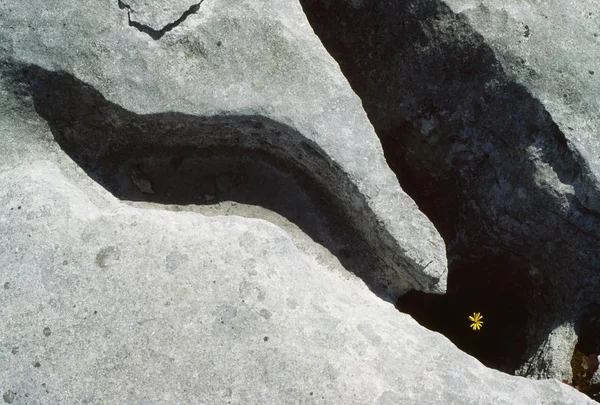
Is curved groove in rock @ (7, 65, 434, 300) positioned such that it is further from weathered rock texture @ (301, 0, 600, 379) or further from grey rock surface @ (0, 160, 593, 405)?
weathered rock texture @ (301, 0, 600, 379)

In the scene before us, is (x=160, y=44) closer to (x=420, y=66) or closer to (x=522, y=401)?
(x=420, y=66)

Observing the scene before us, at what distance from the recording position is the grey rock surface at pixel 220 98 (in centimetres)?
178

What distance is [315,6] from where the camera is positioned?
2289 mm

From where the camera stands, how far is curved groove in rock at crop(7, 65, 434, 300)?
1.81 metres

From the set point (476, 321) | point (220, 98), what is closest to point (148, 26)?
point (220, 98)

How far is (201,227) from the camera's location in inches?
68.4

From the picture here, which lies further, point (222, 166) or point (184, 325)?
point (222, 166)

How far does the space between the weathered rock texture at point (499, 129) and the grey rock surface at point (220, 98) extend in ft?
1.35

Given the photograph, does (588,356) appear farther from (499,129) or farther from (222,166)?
(222,166)

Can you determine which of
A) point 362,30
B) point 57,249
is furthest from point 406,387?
point 362,30

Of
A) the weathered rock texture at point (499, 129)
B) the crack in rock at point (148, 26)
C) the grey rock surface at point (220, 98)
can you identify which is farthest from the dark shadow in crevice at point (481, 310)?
the crack in rock at point (148, 26)

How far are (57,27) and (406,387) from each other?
1.42 metres

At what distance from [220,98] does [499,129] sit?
940mm

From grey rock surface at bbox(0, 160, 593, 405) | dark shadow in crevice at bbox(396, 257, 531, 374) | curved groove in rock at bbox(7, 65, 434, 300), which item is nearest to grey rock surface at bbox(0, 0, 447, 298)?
curved groove in rock at bbox(7, 65, 434, 300)
